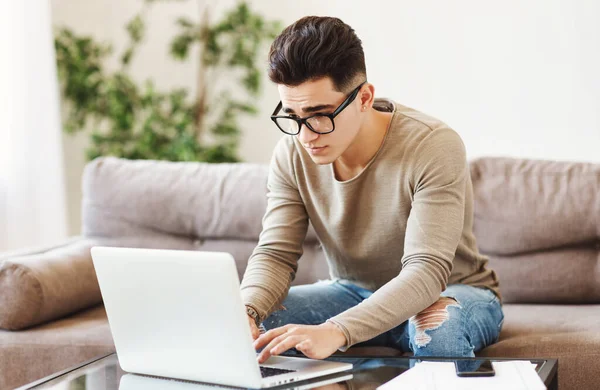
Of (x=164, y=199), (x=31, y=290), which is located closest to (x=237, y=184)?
(x=164, y=199)

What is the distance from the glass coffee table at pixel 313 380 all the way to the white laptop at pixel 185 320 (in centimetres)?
2

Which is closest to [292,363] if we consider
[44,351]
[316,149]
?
[316,149]

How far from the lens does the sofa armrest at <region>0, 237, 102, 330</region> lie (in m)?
2.12

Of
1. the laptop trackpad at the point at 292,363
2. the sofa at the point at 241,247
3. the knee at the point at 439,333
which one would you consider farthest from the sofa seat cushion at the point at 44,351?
the knee at the point at 439,333

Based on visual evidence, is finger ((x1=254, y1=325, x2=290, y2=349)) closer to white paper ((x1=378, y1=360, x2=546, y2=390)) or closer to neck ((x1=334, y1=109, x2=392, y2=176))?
white paper ((x1=378, y1=360, x2=546, y2=390))

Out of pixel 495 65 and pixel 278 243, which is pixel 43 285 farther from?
pixel 495 65

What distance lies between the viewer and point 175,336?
1362mm

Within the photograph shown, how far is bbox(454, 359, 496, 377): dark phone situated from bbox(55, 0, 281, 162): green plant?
2.14 m

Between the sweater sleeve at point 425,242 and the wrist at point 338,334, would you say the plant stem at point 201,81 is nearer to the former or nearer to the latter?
the sweater sleeve at point 425,242

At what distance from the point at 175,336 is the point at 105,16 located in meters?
2.75

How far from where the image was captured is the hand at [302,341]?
1.35 m

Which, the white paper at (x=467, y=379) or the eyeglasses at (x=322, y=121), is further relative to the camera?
the eyeglasses at (x=322, y=121)

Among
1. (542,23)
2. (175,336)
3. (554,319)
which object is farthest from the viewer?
(542,23)

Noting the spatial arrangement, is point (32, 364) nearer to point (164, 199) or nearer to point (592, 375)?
point (164, 199)
